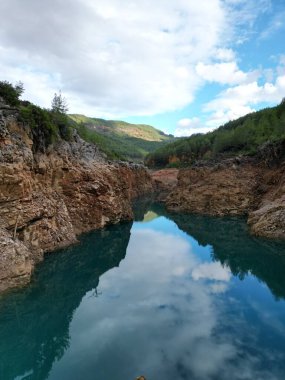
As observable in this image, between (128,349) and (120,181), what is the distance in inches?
1320

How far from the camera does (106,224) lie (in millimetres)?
41250

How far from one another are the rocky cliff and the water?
A: 16.4 metres

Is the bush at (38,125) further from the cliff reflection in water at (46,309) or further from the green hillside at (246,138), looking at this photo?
the green hillside at (246,138)

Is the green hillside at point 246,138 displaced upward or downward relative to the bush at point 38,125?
upward

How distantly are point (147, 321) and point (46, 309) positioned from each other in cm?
582

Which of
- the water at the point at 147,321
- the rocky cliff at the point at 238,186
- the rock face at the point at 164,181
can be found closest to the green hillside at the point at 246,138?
the rocky cliff at the point at 238,186

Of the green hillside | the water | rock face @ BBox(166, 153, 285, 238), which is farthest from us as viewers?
the green hillside

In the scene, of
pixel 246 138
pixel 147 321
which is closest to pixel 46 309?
pixel 147 321

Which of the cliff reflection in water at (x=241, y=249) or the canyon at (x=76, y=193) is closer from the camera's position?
the canyon at (x=76, y=193)

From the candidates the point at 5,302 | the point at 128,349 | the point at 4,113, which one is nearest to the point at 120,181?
the point at 4,113

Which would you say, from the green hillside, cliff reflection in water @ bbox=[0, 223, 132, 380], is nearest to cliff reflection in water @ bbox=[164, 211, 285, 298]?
cliff reflection in water @ bbox=[0, 223, 132, 380]

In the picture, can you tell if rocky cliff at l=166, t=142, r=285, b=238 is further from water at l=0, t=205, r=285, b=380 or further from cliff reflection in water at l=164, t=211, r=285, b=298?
water at l=0, t=205, r=285, b=380

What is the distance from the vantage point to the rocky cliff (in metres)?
46.5

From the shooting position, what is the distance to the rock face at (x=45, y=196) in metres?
22.9
